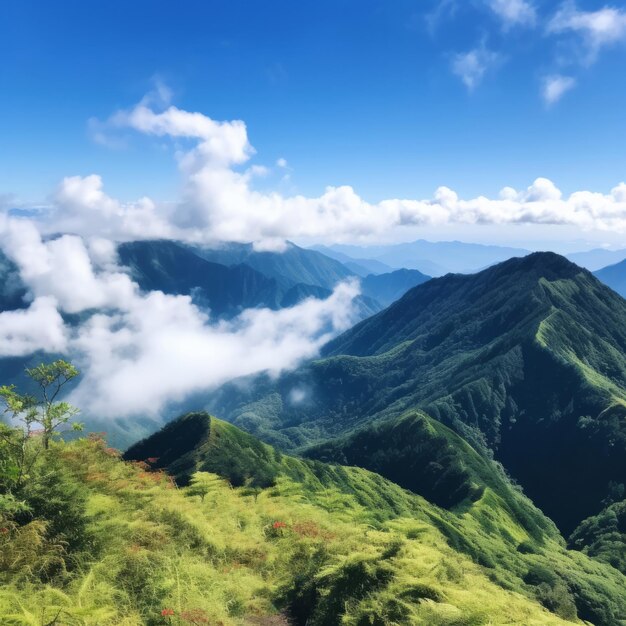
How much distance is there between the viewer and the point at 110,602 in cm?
2367

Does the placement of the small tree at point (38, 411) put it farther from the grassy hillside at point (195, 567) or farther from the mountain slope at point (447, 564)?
the mountain slope at point (447, 564)

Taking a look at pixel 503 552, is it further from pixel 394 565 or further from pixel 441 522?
pixel 394 565

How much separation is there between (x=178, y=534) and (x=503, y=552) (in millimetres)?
168672

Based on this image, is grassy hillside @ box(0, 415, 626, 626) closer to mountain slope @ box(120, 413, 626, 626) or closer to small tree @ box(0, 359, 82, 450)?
mountain slope @ box(120, 413, 626, 626)

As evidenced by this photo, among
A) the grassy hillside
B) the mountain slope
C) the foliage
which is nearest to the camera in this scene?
the foliage

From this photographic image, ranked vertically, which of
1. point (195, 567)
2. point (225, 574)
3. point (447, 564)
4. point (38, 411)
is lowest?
point (225, 574)

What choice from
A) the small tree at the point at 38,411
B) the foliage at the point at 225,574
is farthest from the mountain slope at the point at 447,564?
the small tree at the point at 38,411

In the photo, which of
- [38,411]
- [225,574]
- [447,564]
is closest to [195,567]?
[225,574]

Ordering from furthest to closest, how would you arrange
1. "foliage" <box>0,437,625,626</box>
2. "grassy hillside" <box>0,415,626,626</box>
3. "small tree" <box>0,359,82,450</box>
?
"small tree" <box>0,359,82,450</box> < "grassy hillside" <box>0,415,626,626</box> < "foliage" <box>0,437,625,626</box>

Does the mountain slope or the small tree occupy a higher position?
the small tree

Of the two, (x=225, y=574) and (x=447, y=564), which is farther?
→ (x=225, y=574)

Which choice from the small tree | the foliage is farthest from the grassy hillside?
the small tree

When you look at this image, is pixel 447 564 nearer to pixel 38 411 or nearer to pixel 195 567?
pixel 195 567

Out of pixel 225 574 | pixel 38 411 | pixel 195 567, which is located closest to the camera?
pixel 195 567
